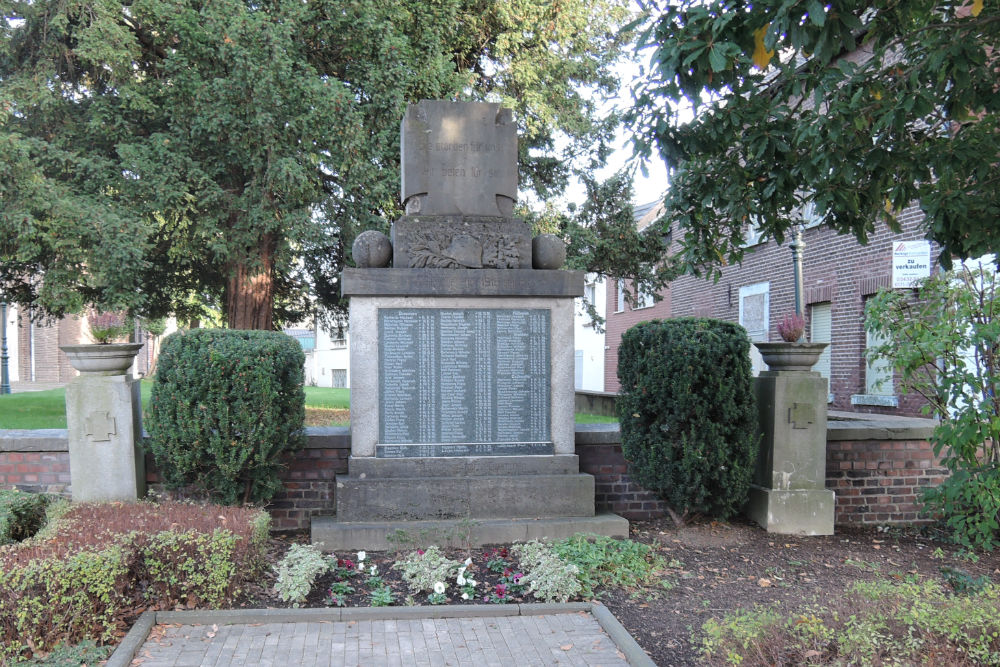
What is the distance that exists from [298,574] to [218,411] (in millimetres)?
1550

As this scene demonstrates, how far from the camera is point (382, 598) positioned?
188 inches

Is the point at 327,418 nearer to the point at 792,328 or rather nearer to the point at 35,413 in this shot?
the point at 35,413

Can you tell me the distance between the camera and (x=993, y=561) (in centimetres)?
616

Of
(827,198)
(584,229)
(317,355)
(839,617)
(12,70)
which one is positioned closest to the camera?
(839,617)

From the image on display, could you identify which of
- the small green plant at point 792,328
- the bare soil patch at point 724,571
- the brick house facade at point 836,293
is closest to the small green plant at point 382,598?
the bare soil patch at point 724,571

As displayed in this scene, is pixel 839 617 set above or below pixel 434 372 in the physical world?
below

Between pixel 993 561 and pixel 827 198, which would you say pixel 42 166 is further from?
pixel 993 561

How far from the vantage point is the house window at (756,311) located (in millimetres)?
17984

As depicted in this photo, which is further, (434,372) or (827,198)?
(434,372)

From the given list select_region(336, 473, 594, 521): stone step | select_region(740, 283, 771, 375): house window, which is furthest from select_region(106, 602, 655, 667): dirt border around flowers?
select_region(740, 283, 771, 375): house window

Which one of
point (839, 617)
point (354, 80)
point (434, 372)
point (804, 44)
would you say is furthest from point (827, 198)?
point (354, 80)

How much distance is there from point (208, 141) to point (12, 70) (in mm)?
3589

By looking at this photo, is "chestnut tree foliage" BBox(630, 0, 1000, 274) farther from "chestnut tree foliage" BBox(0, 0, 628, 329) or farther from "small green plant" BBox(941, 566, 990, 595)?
"chestnut tree foliage" BBox(0, 0, 628, 329)

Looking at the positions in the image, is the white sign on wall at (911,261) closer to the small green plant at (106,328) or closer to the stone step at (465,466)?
the stone step at (465,466)
